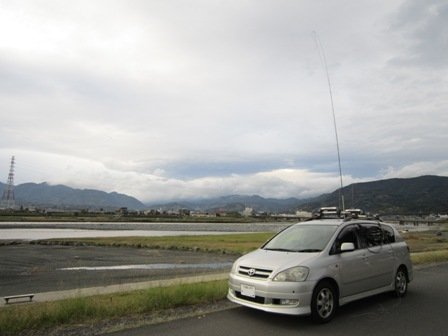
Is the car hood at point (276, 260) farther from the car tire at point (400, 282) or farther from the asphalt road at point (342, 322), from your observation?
the car tire at point (400, 282)

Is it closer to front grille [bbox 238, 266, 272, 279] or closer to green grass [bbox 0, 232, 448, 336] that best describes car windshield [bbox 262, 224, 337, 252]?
front grille [bbox 238, 266, 272, 279]

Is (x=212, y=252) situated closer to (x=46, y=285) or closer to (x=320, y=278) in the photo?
(x=46, y=285)

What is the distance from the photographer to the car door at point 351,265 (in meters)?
7.69

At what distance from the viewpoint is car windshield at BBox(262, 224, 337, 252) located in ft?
26.1

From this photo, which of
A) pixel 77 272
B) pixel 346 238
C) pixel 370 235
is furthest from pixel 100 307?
pixel 77 272

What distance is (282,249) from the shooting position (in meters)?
8.16

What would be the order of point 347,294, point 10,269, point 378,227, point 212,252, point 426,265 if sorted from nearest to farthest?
point 347,294, point 378,227, point 426,265, point 10,269, point 212,252

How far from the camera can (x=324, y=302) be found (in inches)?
285

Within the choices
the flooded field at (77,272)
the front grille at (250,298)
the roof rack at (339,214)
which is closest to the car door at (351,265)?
the roof rack at (339,214)

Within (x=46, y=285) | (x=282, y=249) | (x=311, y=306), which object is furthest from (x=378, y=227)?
(x=46, y=285)

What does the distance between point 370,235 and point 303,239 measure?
170 centimetres

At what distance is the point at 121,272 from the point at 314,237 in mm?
10184

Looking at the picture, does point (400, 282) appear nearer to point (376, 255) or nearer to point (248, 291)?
point (376, 255)

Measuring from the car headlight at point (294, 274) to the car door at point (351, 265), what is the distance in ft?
3.05
